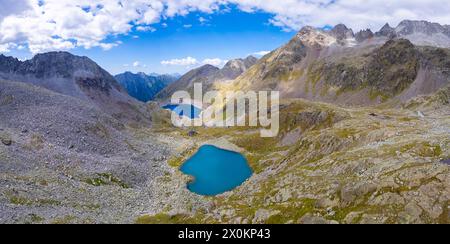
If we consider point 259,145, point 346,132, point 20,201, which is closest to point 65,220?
point 20,201

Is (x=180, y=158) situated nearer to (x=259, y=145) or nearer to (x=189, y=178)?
(x=189, y=178)

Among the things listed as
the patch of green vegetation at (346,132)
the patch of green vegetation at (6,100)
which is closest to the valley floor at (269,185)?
the patch of green vegetation at (346,132)

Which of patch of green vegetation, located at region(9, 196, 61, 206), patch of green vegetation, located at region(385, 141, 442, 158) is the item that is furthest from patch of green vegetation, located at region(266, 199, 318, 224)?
patch of green vegetation, located at region(9, 196, 61, 206)

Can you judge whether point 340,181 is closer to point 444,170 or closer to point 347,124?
point 444,170

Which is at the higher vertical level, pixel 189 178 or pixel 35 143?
pixel 35 143

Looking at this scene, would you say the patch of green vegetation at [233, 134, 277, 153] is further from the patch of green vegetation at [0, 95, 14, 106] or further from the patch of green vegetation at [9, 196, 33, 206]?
the patch of green vegetation at [9, 196, 33, 206]
